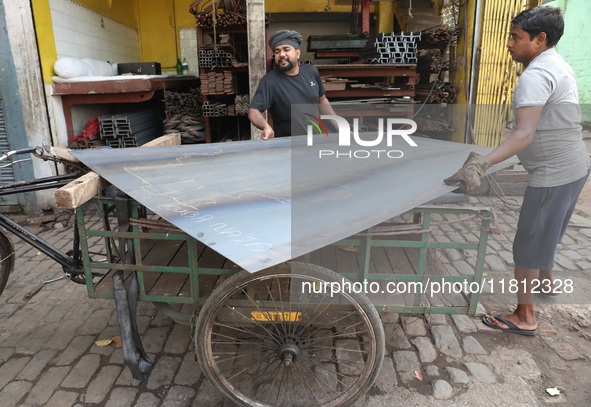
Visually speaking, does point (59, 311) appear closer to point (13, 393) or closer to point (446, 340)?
point (13, 393)

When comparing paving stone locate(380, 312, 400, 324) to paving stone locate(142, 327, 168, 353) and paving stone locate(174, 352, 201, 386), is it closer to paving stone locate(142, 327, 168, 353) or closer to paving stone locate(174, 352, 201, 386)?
paving stone locate(174, 352, 201, 386)

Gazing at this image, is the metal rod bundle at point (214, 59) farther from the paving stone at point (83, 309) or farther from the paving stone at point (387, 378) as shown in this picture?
the paving stone at point (387, 378)

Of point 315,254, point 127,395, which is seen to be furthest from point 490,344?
point 127,395

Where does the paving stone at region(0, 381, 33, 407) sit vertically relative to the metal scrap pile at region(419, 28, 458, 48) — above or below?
below

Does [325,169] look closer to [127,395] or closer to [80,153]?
[80,153]

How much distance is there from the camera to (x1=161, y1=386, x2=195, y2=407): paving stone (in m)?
2.38

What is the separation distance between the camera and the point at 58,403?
2.39 meters

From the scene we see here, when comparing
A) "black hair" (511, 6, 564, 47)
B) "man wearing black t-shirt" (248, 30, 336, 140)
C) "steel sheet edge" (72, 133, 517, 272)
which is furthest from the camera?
"man wearing black t-shirt" (248, 30, 336, 140)

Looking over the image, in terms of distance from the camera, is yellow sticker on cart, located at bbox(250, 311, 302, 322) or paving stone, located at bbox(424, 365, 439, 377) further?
paving stone, located at bbox(424, 365, 439, 377)

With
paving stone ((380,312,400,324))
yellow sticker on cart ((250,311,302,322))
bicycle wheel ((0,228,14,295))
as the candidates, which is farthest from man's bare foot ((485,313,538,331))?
bicycle wheel ((0,228,14,295))

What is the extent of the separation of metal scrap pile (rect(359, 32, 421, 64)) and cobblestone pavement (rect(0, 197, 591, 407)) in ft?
14.8

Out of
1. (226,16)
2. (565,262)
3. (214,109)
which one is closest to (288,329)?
(565,262)

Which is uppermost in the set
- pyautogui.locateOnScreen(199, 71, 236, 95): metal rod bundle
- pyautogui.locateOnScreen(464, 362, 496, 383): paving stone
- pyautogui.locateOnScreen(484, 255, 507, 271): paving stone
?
pyautogui.locateOnScreen(199, 71, 236, 95): metal rod bundle

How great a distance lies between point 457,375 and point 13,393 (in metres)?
2.78
